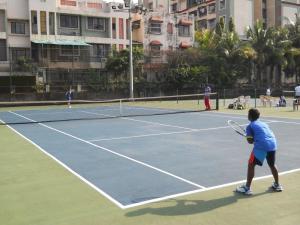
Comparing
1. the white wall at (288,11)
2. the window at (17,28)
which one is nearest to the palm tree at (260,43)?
the white wall at (288,11)

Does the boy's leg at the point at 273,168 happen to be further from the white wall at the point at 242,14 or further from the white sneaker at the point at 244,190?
the white wall at the point at 242,14

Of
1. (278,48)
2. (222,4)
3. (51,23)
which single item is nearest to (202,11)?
(222,4)

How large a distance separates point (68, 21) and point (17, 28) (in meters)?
6.12

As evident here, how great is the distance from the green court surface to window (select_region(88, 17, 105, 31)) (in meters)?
45.6

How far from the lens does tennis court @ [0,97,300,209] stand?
8.40m

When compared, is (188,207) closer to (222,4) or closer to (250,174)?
(250,174)

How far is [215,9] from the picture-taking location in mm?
72500

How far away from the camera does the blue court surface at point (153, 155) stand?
8.42m

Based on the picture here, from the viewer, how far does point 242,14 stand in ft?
235

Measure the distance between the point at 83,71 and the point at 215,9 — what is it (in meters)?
32.3

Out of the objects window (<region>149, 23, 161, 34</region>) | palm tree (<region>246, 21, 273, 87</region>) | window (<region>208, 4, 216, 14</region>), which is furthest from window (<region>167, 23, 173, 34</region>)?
window (<region>208, 4, 216, 14</region>)

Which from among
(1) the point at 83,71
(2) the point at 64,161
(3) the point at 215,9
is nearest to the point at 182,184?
(2) the point at 64,161

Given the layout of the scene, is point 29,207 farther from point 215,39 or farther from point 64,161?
point 215,39

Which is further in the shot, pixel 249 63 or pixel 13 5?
pixel 249 63
